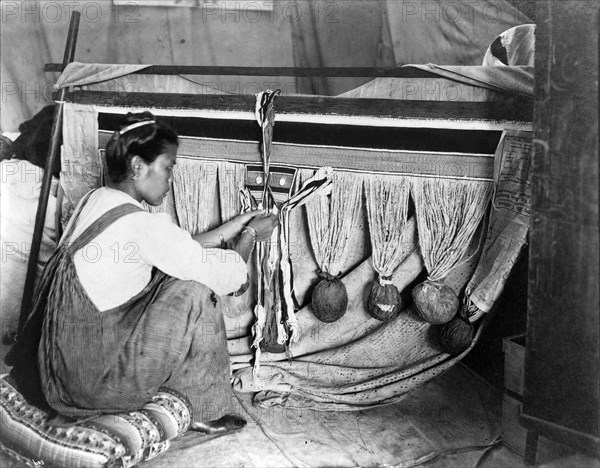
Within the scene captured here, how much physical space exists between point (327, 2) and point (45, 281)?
2407 mm

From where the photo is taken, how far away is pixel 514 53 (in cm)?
221

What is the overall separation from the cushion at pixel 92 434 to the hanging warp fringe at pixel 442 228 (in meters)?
0.91

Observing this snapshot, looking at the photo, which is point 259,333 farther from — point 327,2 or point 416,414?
point 327,2

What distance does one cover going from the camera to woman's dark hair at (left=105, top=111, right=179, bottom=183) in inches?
71.4

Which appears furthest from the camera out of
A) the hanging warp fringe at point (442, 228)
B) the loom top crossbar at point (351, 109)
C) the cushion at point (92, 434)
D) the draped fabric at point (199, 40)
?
the draped fabric at point (199, 40)

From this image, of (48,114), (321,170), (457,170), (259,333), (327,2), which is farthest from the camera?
(327,2)

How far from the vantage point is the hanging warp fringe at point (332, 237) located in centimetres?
215

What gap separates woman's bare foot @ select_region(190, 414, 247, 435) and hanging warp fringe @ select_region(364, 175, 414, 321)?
621 millimetres

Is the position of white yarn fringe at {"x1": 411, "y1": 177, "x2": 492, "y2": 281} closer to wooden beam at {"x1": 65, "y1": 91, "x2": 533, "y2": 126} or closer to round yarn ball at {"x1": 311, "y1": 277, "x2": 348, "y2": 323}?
wooden beam at {"x1": 65, "y1": 91, "x2": 533, "y2": 126}

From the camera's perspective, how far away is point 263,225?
218 centimetres

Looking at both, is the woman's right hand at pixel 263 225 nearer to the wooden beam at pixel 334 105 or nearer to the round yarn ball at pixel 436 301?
the wooden beam at pixel 334 105

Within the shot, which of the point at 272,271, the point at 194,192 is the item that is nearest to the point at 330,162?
the point at 272,271

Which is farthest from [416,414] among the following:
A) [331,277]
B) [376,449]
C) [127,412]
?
[127,412]

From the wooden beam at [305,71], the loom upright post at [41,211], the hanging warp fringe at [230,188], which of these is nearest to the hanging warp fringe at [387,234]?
the wooden beam at [305,71]
